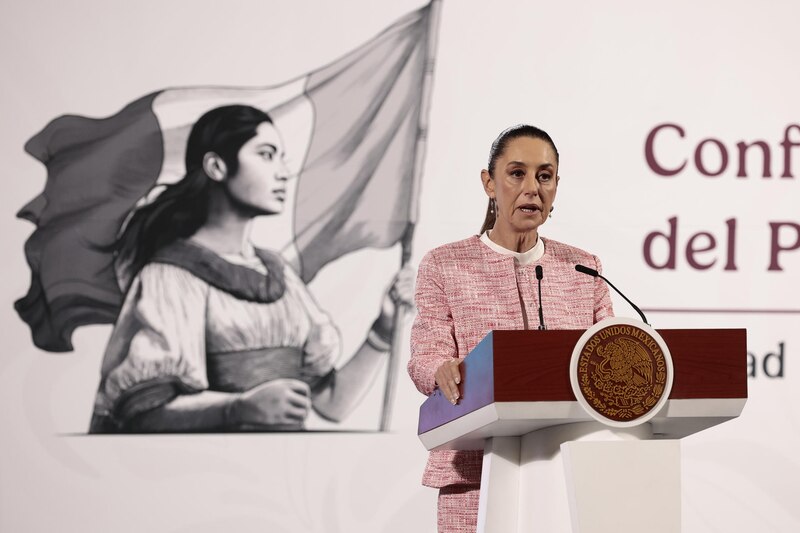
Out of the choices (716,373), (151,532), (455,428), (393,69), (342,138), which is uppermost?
(393,69)

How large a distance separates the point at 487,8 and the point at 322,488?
178cm

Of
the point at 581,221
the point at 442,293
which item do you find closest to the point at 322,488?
the point at 581,221

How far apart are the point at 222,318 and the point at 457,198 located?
0.92 meters

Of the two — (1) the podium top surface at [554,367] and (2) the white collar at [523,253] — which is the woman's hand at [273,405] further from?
(1) the podium top surface at [554,367]

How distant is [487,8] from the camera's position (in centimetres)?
355

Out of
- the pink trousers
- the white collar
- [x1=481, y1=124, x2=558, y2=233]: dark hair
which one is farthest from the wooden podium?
[x1=481, y1=124, x2=558, y2=233]: dark hair

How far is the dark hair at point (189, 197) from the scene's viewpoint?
11.3ft

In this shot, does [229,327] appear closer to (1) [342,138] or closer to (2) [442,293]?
(1) [342,138]

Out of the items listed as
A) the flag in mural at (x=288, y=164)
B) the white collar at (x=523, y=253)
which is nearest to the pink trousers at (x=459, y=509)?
the white collar at (x=523, y=253)

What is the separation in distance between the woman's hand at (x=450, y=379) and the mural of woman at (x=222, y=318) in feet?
5.70

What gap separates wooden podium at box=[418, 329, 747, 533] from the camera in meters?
1.48

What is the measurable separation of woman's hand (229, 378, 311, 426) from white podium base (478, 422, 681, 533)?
6.06 ft

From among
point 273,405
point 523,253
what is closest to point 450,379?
point 523,253

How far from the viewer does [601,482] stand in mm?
1494
